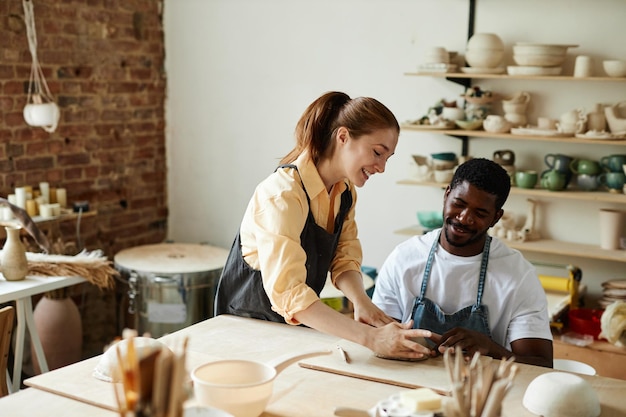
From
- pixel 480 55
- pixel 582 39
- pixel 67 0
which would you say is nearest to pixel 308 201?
pixel 480 55

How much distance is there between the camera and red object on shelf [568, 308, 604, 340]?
137 inches

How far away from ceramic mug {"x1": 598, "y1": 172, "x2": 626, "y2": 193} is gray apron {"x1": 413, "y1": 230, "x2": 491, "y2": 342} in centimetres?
154

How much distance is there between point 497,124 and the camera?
373cm

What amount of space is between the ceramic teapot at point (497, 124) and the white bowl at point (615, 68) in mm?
503

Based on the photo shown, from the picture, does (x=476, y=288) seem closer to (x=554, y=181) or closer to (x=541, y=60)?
(x=554, y=181)

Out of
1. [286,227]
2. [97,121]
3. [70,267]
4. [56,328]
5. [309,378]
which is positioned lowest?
[56,328]

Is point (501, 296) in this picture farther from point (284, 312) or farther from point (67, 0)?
point (67, 0)

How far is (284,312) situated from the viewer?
2023mm

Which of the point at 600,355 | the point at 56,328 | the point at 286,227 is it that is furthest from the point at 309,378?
the point at 56,328

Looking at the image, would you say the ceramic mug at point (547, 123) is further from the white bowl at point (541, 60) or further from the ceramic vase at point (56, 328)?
the ceramic vase at point (56, 328)

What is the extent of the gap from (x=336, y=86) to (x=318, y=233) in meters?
2.14

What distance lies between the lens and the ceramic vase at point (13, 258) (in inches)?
125

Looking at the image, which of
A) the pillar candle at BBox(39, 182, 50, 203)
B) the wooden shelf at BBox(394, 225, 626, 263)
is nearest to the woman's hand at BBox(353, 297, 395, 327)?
the wooden shelf at BBox(394, 225, 626, 263)

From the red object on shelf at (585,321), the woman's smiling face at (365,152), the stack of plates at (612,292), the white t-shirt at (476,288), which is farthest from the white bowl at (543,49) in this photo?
the woman's smiling face at (365,152)
